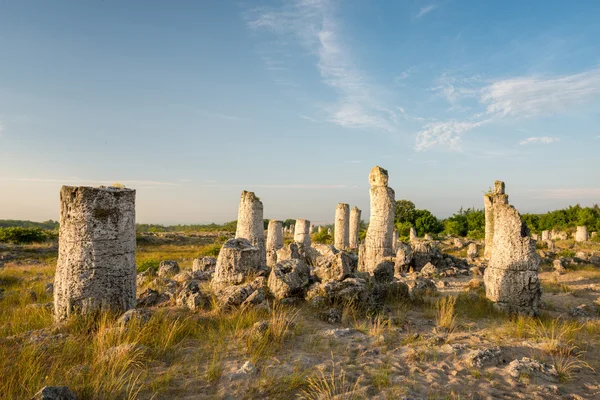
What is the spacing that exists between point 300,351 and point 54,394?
10.5 ft

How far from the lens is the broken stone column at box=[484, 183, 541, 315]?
28.3 ft

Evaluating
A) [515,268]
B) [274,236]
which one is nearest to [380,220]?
[515,268]

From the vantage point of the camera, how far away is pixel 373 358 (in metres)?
5.45

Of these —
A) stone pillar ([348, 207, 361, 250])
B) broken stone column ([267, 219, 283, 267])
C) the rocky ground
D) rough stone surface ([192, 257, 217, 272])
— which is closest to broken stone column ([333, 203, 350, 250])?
stone pillar ([348, 207, 361, 250])

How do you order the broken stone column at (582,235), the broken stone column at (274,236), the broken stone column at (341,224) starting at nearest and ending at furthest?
the broken stone column at (274,236), the broken stone column at (341,224), the broken stone column at (582,235)

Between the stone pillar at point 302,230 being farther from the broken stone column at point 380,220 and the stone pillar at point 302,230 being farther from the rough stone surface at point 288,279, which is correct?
the rough stone surface at point 288,279

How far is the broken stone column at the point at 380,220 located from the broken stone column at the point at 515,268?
5.90m

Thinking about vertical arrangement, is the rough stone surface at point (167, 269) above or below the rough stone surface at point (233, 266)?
below

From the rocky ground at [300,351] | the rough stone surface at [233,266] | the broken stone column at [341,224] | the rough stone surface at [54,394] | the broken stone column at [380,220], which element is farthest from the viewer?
the broken stone column at [341,224]

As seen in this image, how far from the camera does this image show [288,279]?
8.50 meters

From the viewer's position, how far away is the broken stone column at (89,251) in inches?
260

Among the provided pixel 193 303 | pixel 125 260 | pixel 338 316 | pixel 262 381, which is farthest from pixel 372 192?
pixel 262 381

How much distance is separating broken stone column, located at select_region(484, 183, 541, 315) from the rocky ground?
16.8 inches

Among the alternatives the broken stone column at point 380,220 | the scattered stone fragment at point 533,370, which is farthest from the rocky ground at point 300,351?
the broken stone column at point 380,220
